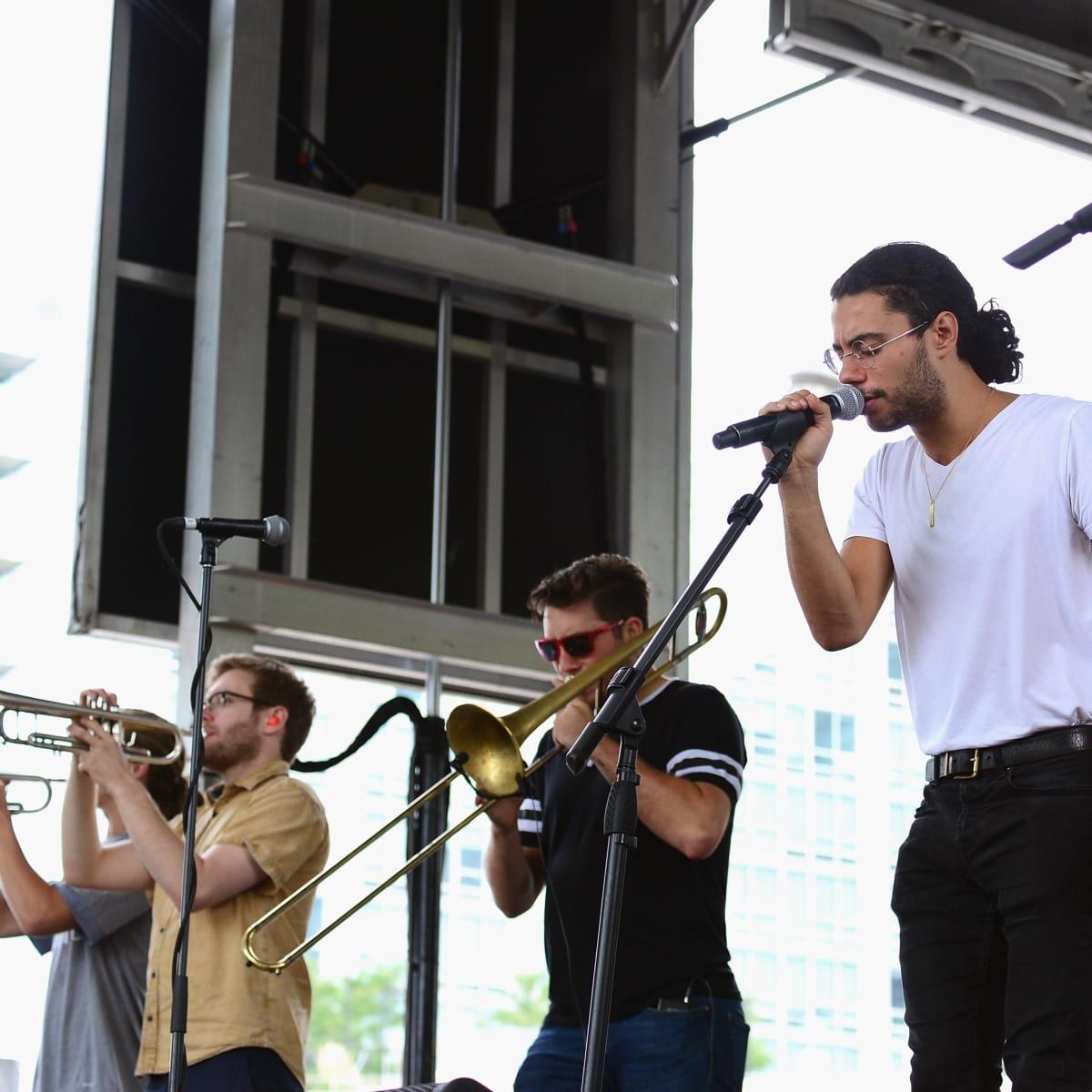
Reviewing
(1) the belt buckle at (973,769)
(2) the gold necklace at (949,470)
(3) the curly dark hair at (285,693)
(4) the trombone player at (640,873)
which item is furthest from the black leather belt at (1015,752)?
(3) the curly dark hair at (285,693)

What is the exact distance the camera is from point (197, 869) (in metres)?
3.69

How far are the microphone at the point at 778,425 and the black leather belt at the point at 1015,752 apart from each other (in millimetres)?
541

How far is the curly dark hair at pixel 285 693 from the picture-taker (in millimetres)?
4188

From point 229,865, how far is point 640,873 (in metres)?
1.00

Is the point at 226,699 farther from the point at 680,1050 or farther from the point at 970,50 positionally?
the point at 970,50

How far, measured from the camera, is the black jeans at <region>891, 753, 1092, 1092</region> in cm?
238

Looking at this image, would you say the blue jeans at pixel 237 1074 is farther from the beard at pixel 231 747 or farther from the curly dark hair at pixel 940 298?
the curly dark hair at pixel 940 298

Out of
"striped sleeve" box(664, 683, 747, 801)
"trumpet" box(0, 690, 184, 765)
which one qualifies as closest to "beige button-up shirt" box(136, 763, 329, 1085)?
"trumpet" box(0, 690, 184, 765)

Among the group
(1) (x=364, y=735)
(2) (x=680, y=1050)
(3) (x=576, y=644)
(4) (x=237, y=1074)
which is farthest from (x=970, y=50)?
(4) (x=237, y=1074)

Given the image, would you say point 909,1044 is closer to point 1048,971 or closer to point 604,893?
point 1048,971

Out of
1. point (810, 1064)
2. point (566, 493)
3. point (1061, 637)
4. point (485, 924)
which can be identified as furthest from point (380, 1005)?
point (1061, 637)

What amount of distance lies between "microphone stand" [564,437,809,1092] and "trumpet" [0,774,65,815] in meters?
2.44

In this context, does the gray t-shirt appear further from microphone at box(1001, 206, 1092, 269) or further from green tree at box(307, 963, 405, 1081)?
microphone at box(1001, 206, 1092, 269)

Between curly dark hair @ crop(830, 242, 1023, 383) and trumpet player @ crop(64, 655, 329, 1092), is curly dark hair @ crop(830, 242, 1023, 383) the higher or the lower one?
the higher one
